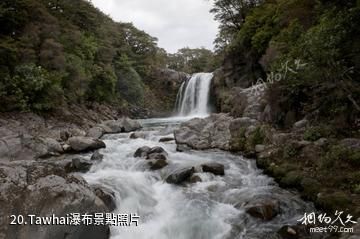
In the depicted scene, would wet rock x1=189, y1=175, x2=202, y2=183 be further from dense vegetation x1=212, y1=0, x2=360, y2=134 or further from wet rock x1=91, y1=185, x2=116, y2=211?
dense vegetation x1=212, y1=0, x2=360, y2=134

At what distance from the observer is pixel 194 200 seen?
296 inches

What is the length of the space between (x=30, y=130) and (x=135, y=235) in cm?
989

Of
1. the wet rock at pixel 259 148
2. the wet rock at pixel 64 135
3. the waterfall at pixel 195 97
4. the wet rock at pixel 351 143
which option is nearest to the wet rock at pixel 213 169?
the wet rock at pixel 259 148

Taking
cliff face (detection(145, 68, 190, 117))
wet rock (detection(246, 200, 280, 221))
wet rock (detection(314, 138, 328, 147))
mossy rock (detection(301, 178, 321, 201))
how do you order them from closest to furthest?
1. wet rock (detection(246, 200, 280, 221))
2. mossy rock (detection(301, 178, 321, 201))
3. wet rock (detection(314, 138, 328, 147))
4. cliff face (detection(145, 68, 190, 117))

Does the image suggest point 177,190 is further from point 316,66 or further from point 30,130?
point 30,130

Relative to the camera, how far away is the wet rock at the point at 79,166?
31.5ft

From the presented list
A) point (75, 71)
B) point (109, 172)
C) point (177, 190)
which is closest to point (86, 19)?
point (75, 71)

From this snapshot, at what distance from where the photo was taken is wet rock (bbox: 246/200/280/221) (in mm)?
6562

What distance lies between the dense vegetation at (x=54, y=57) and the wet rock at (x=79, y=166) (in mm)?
6377

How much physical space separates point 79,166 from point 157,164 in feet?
7.96

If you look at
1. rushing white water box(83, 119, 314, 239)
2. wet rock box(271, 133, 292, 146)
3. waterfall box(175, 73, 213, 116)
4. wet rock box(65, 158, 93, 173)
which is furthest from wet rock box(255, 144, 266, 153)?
waterfall box(175, 73, 213, 116)

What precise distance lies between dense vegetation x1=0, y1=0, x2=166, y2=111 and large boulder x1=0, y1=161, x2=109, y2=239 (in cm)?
1017

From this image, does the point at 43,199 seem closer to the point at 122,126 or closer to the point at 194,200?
the point at 194,200

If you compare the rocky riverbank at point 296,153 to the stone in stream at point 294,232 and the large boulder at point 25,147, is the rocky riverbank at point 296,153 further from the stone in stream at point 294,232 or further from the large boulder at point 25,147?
the large boulder at point 25,147
